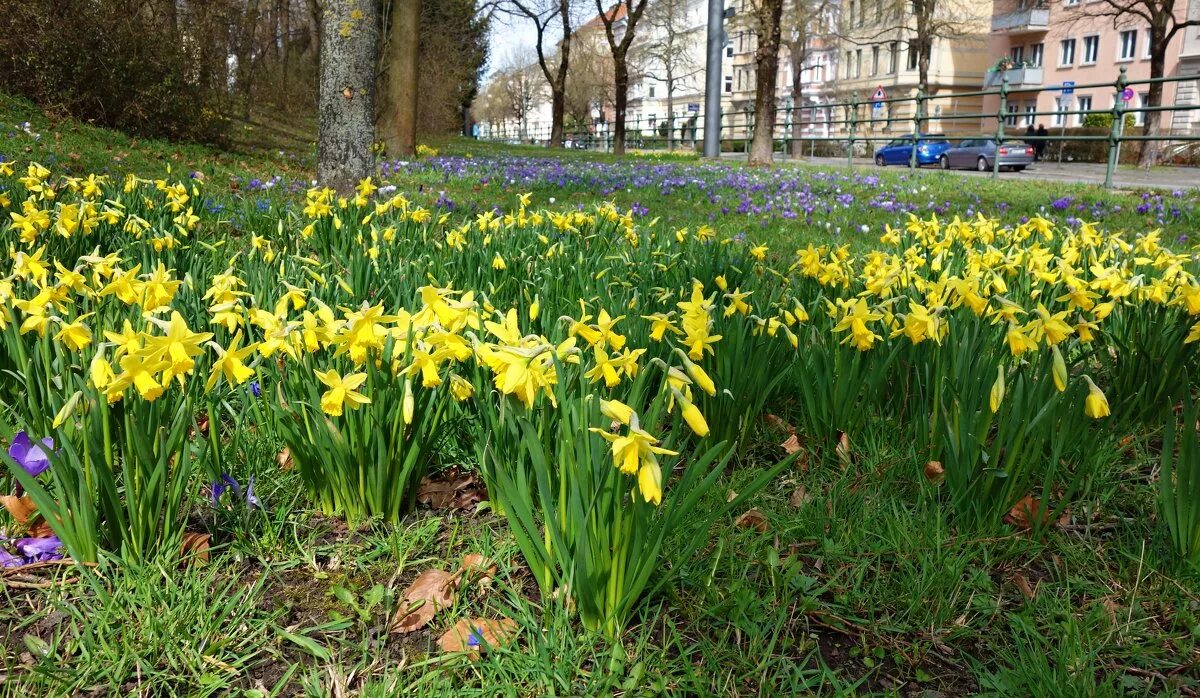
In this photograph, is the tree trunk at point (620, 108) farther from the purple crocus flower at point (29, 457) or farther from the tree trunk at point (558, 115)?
the purple crocus flower at point (29, 457)

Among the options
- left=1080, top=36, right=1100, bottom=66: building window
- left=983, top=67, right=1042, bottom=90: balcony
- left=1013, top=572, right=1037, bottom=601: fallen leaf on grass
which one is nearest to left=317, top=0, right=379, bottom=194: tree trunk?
left=1013, top=572, right=1037, bottom=601: fallen leaf on grass

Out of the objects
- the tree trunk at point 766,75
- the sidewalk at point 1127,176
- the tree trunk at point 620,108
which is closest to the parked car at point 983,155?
the sidewalk at point 1127,176

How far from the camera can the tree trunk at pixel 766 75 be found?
15234 millimetres

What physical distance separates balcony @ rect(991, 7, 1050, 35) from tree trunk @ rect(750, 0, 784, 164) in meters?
29.9

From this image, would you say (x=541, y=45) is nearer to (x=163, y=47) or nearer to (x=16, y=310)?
(x=163, y=47)

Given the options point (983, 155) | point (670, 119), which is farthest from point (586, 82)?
point (983, 155)

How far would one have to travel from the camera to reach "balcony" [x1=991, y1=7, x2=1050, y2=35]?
3941 centimetres

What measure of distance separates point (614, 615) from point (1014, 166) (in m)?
23.7

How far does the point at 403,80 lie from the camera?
11.7 m

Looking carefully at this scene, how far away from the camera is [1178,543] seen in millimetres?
1635

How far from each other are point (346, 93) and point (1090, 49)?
141 ft

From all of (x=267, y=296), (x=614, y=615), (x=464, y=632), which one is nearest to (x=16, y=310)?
(x=267, y=296)

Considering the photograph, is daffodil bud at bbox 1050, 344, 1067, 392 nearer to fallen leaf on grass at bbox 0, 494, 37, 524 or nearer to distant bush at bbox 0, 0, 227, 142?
fallen leaf on grass at bbox 0, 494, 37, 524

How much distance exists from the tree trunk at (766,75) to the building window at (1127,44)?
1149 inches
